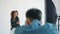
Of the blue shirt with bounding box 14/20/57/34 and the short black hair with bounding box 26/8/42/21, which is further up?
the short black hair with bounding box 26/8/42/21

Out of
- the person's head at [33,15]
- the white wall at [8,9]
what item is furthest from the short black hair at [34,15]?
the white wall at [8,9]

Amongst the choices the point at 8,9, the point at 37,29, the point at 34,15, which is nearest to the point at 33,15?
the point at 34,15

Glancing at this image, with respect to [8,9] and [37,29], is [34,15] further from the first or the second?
[8,9]

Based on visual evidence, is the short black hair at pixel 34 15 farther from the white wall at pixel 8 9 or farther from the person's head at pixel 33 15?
the white wall at pixel 8 9

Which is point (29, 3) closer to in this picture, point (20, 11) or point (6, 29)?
point (20, 11)

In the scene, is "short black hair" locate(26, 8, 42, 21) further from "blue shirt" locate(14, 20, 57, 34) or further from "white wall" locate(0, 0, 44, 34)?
"white wall" locate(0, 0, 44, 34)

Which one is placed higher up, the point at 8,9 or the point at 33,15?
the point at 8,9

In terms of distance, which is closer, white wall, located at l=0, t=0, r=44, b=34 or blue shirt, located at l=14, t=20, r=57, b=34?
blue shirt, located at l=14, t=20, r=57, b=34

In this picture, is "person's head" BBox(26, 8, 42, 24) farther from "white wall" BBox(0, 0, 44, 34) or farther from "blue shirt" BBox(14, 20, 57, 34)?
"white wall" BBox(0, 0, 44, 34)

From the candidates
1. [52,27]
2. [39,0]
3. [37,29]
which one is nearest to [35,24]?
[37,29]

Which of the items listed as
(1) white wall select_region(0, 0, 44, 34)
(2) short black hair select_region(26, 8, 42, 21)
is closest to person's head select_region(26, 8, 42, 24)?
(2) short black hair select_region(26, 8, 42, 21)

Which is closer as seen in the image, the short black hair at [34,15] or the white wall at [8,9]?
the short black hair at [34,15]

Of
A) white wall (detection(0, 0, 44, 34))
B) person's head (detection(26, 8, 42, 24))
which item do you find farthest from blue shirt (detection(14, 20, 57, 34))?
white wall (detection(0, 0, 44, 34))

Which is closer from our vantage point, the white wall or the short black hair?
the short black hair
